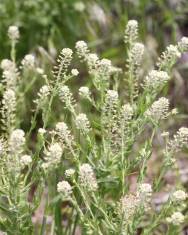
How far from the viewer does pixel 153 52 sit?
3307mm

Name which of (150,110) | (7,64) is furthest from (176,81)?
(150,110)

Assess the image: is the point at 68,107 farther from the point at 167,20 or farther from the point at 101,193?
the point at 167,20

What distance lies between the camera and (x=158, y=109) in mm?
1788

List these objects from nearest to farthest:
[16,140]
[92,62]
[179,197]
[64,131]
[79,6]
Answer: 1. [16,140]
2. [179,197]
3. [64,131]
4. [92,62]
5. [79,6]

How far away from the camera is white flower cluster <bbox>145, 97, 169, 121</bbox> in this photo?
178cm

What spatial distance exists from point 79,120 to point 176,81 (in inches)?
60.6

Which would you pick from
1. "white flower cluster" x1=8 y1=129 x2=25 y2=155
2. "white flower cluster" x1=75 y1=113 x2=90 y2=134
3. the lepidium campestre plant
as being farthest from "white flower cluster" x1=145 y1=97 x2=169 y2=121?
"white flower cluster" x1=8 y1=129 x2=25 y2=155

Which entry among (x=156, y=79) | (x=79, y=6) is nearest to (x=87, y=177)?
(x=156, y=79)

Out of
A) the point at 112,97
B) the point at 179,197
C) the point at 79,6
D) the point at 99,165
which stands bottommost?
the point at 179,197

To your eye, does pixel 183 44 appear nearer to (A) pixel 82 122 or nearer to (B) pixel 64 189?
(A) pixel 82 122

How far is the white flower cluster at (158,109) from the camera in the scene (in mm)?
1777

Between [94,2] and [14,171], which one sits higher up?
[94,2]

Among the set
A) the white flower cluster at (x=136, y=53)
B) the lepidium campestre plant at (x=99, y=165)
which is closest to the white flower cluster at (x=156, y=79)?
the lepidium campestre plant at (x=99, y=165)

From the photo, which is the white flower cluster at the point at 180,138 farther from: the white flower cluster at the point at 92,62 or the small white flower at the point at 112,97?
the white flower cluster at the point at 92,62
